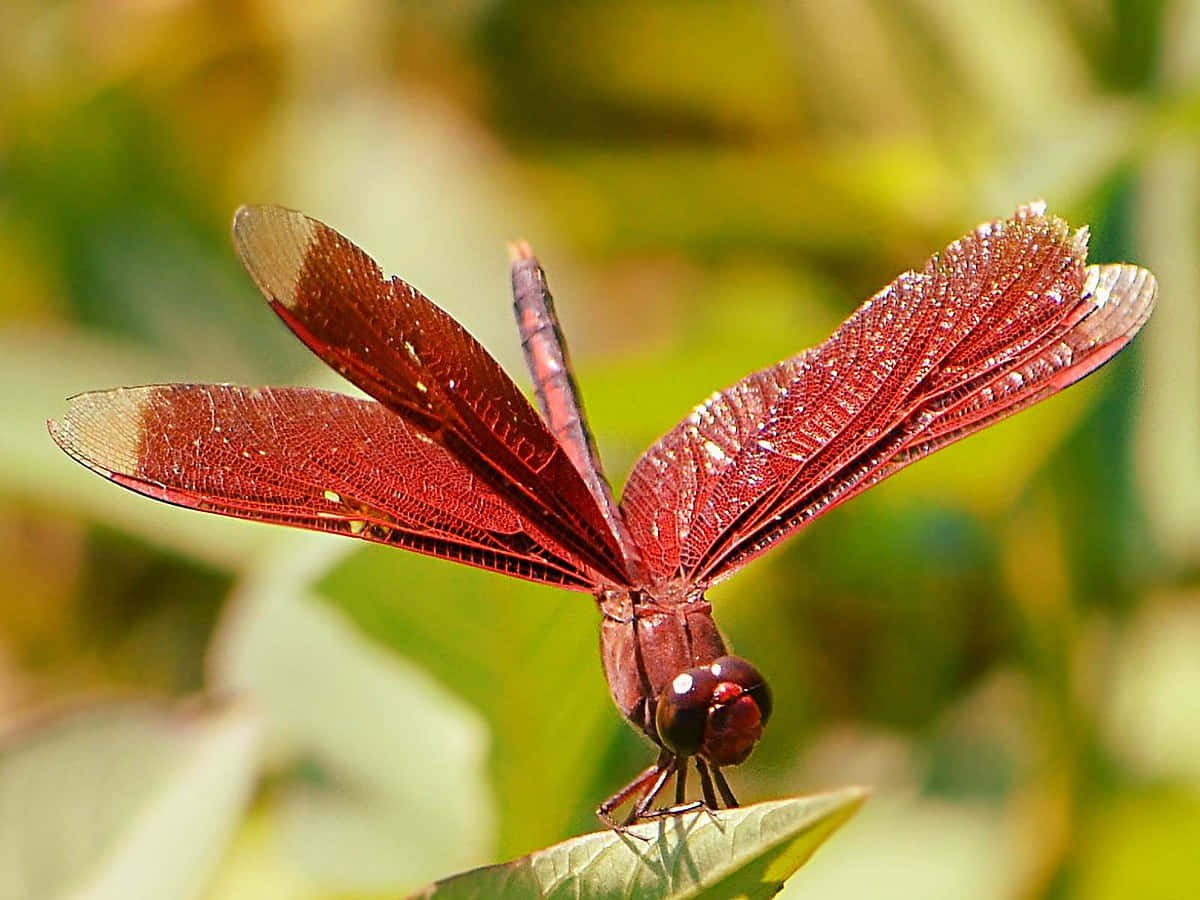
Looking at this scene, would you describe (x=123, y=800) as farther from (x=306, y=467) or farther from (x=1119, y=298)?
(x=1119, y=298)

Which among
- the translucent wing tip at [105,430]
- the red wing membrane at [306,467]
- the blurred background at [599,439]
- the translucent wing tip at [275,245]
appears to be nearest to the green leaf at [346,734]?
→ the blurred background at [599,439]

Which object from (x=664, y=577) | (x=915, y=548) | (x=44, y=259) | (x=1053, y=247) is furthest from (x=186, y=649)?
(x=1053, y=247)

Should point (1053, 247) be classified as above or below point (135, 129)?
below

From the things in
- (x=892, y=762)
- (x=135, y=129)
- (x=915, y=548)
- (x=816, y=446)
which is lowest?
(x=892, y=762)

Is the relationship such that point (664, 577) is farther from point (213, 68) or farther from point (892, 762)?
point (213, 68)

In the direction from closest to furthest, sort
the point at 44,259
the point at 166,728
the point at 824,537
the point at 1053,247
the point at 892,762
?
the point at 1053,247, the point at 166,728, the point at 892,762, the point at 824,537, the point at 44,259

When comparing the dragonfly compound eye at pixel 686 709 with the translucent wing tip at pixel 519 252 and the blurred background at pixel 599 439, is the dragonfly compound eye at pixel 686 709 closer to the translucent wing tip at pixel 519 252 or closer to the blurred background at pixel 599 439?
the blurred background at pixel 599 439

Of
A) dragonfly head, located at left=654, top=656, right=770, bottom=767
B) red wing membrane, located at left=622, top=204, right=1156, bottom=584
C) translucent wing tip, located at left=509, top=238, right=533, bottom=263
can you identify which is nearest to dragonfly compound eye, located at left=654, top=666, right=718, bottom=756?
dragonfly head, located at left=654, top=656, right=770, bottom=767

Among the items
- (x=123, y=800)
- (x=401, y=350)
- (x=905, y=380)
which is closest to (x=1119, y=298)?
(x=905, y=380)
